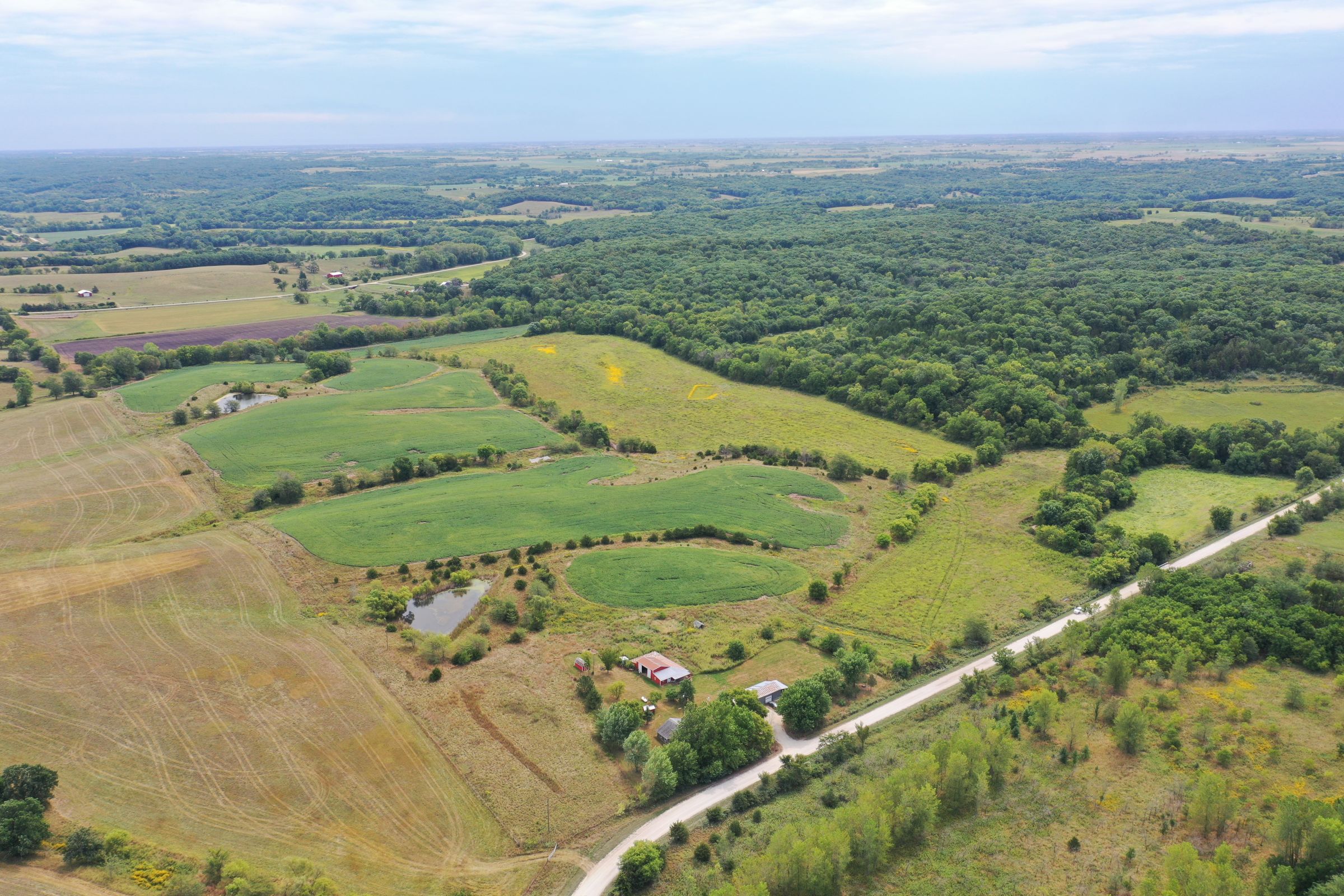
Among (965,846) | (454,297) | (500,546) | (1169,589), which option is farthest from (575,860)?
(454,297)

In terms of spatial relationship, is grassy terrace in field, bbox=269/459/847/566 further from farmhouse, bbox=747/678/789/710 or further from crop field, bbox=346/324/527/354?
crop field, bbox=346/324/527/354

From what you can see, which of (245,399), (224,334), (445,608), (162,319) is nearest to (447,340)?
(224,334)

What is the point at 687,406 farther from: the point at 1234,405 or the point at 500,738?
the point at 1234,405

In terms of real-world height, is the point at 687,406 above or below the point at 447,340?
below

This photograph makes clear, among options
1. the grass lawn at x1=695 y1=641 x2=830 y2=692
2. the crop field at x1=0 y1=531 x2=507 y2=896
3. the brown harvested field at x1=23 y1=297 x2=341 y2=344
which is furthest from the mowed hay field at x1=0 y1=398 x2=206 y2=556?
the grass lawn at x1=695 y1=641 x2=830 y2=692

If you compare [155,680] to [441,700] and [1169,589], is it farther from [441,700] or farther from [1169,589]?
[1169,589]

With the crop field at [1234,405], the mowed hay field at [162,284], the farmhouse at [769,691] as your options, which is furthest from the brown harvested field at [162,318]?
the crop field at [1234,405]
